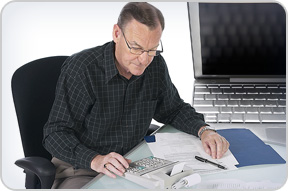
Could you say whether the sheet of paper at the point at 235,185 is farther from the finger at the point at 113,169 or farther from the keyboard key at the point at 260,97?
the keyboard key at the point at 260,97

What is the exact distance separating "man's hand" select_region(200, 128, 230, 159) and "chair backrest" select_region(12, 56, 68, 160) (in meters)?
0.55

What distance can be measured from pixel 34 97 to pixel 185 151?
0.54 m

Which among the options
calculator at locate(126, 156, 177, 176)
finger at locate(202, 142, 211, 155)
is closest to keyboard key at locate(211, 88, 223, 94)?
finger at locate(202, 142, 211, 155)

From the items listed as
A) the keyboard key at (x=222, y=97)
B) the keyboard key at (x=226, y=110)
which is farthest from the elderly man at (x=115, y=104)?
the keyboard key at (x=222, y=97)

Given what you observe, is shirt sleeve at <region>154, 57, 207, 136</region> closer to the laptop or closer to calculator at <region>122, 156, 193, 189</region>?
the laptop

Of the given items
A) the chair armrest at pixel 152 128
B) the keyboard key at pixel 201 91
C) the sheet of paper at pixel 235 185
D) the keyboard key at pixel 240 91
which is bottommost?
the sheet of paper at pixel 235 185

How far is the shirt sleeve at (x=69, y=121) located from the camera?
1213 millimetres

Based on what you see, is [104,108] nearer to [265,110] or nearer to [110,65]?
[110,65]

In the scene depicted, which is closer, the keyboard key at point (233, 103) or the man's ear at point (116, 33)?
the man's ear at point (116, 33)

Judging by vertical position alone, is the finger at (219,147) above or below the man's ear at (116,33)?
below

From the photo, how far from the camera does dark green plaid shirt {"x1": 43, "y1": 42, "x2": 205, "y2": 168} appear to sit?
1236 mm

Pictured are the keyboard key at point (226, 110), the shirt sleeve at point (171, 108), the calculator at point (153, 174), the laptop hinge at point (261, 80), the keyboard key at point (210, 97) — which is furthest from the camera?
the laptop hinge at point (261, 80)

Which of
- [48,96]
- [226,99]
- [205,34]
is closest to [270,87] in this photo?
[226,99]

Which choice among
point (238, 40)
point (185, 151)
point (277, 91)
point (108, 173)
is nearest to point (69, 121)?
point (108, 173)
